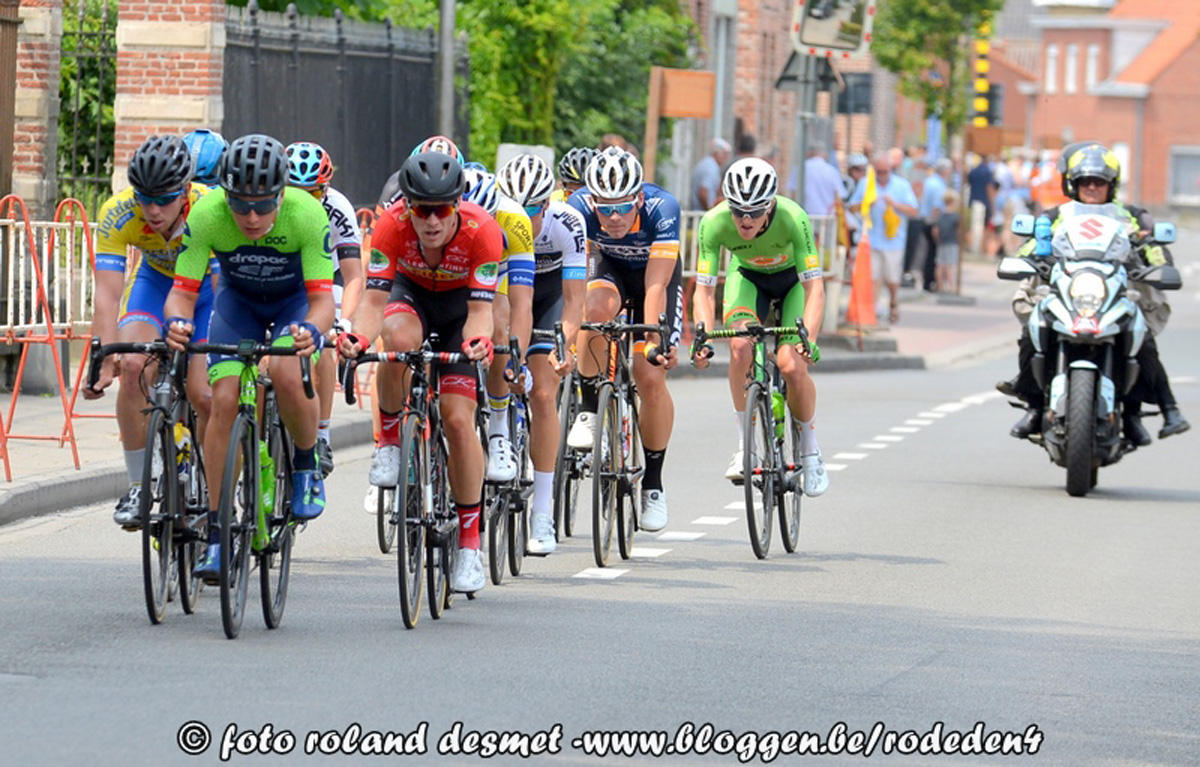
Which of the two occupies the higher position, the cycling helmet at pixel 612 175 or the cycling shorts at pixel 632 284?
the cycling helmet at pixel 612 175

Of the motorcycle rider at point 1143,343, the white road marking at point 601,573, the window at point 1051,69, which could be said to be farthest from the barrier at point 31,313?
the window at point 1051,69

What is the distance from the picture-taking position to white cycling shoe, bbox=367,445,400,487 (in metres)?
9.91

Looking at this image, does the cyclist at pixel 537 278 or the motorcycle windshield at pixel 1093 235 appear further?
the motorcycle windshield at pixel 1093 235

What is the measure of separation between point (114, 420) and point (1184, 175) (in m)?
104

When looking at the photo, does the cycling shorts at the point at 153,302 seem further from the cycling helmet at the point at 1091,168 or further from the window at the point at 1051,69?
the window at the point at 1051,69

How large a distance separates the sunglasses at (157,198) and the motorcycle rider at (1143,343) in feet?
22.7

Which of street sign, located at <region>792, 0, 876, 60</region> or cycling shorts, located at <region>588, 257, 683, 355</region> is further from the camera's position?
street sign, located at <region>792, 0, 876, 60</region>

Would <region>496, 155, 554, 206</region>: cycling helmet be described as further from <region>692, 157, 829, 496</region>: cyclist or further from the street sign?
the street sign

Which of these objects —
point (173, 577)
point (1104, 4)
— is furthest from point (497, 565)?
point (1104, 4)

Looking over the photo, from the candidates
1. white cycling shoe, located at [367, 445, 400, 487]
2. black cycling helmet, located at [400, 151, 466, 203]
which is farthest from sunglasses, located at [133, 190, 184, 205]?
white cycling shoe, located at [367, 445, 400, 487]

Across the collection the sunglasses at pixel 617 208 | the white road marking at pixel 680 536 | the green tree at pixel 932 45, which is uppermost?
the green tree at pixel 932 45

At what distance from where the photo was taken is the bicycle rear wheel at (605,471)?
11625 mm

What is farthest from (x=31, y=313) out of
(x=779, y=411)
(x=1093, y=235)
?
(x=1093, y=235)

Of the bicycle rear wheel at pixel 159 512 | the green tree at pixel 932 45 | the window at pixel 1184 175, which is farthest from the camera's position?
the window at pixel 1184 175
